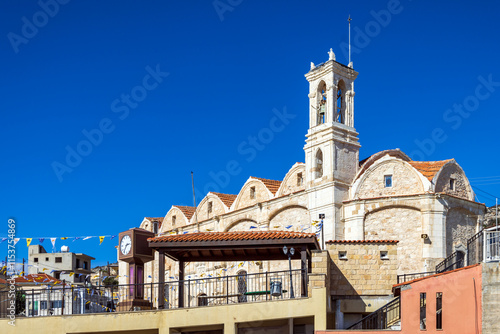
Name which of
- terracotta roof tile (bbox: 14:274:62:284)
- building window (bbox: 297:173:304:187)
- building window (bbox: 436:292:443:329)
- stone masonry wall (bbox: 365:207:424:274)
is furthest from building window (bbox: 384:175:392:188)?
terracotta roof tile (bbox: 14:274:62:284)

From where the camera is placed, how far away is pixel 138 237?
81.6 feet

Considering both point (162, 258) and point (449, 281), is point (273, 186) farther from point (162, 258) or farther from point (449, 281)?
point (449, 281)

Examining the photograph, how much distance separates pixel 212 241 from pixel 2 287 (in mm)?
17890

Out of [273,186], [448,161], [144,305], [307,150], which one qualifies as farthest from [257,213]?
[144,305]

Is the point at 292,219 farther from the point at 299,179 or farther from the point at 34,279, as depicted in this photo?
the point at 34,279

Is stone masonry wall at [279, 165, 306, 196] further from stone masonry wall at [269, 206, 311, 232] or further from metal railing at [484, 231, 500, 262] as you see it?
metal railing at [484, 231, 500, 262]

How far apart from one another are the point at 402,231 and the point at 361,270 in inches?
345

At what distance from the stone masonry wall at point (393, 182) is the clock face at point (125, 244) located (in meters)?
14.8

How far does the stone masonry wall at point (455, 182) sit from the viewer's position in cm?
3512

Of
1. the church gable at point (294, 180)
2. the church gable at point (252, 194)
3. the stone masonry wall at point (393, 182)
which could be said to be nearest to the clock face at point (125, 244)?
the stone masonry wall at point (393, 182)

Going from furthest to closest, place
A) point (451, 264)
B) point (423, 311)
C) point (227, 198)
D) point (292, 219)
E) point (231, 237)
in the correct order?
point (227, 198) → point (292, 219) → point (451, 264) → point (231, 237) → point (423, 311)

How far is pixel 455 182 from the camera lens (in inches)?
1416

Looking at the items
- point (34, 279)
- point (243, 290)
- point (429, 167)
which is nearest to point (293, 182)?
point (429, 167)

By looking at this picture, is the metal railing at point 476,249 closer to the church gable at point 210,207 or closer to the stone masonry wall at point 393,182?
the stone masonry wall at point 393,182
